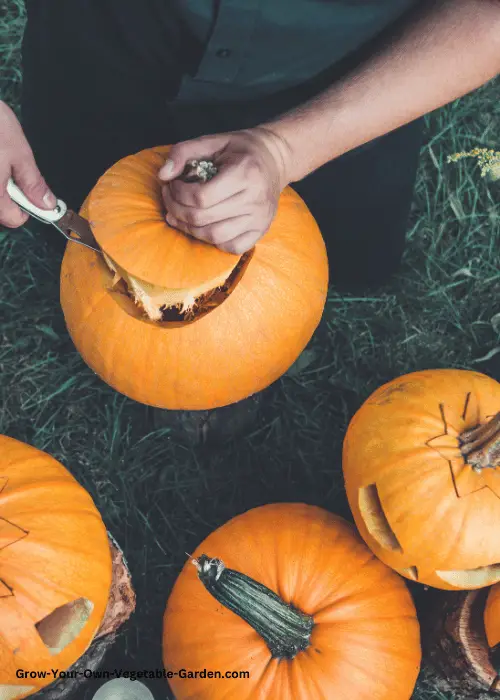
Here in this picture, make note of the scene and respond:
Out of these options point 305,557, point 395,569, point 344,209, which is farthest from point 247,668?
point 344,209

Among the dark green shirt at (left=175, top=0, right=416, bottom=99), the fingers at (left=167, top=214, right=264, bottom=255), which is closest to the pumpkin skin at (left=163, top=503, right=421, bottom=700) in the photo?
the fingers at (left=167, top=214, right=264, bottom=255)

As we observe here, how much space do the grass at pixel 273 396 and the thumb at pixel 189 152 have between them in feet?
3.05

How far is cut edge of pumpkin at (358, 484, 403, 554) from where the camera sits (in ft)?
4.72

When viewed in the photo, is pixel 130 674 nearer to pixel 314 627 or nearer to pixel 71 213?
pixel 314 627

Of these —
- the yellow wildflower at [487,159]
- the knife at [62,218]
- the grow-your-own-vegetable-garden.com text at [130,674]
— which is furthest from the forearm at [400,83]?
the grow-your-own-vegetable-garden.com text at [130,674]

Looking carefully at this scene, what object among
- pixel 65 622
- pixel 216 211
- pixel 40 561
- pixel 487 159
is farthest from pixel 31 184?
pixel 487 159

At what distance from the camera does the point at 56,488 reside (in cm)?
133

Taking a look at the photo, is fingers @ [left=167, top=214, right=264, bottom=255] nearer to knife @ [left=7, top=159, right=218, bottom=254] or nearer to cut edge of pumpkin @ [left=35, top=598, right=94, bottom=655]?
knife @ [left=7, top=159, right=218, bottom=254]

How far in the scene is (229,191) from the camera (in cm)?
117

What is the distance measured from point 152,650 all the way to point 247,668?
1.78ft

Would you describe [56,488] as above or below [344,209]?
below

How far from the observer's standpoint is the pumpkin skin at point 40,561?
3.99 ft

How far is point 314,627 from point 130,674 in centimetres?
61

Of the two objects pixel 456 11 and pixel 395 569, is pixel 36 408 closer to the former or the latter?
pixel 395 569
